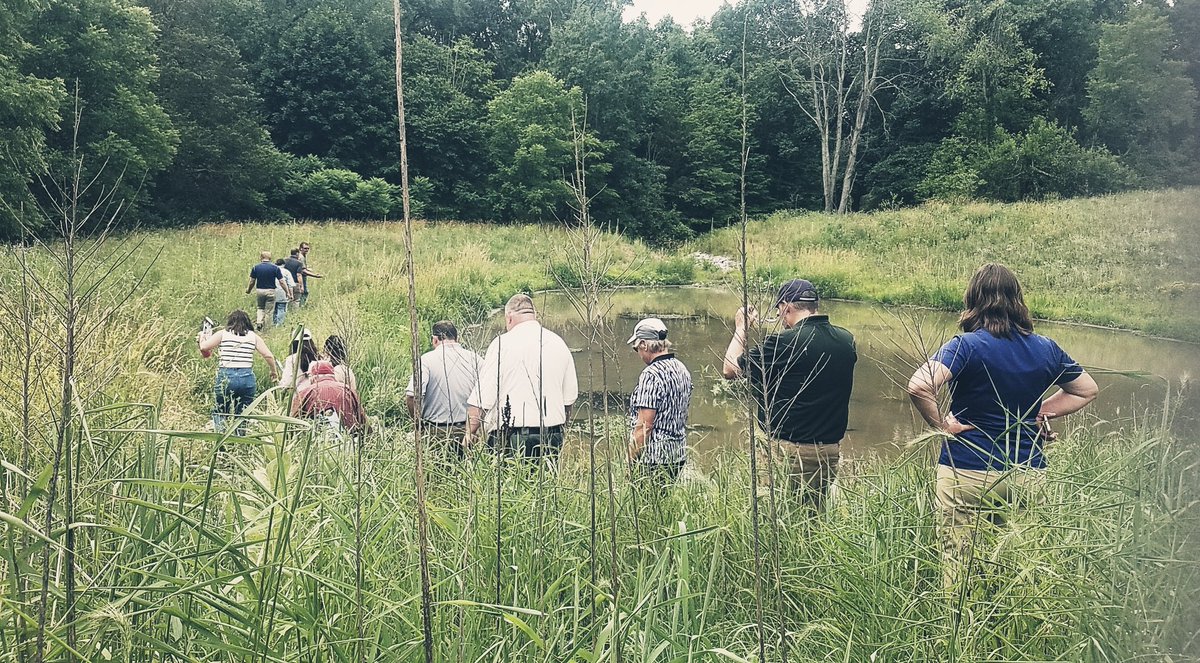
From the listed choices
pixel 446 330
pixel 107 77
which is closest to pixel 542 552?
pixel 446 330

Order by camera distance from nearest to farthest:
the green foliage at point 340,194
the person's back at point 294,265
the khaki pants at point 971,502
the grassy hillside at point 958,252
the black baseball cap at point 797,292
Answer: the khaki pants at point 971,502
the black baseball cap at point 797,292
the person's back at point 294,265
the grassy hillside at point 958,252
the green foliage at point 340,194

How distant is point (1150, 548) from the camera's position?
178cm

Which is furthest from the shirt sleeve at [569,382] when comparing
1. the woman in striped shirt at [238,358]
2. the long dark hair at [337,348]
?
the woman in striped shirt at [238,358]

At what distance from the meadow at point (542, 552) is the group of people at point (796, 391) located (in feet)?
0.56

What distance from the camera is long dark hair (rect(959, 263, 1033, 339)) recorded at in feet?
10.3

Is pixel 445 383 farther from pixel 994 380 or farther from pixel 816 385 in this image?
pixel 994 380

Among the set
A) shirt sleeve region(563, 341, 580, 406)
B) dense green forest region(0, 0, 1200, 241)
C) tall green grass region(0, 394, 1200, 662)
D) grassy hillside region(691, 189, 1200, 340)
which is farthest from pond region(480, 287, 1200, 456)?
dense green forest region(0, 0, 1200, 241)

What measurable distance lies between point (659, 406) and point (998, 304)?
179 cm

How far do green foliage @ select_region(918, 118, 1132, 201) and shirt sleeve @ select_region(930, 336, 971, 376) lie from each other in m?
32.0

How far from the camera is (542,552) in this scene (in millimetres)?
2377

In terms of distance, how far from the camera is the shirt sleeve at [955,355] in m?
3.05

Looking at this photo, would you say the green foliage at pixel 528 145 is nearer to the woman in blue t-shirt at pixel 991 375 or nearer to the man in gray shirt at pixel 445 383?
the man in gray shirt at pixel 445 383

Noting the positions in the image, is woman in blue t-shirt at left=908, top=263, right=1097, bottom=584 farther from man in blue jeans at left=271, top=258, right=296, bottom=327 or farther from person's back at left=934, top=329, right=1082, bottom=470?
man in blue jeans at left=271, top=258, right=296, bottom=327

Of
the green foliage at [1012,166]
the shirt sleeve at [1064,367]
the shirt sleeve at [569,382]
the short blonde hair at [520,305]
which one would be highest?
the green foliage at [1012,166]
